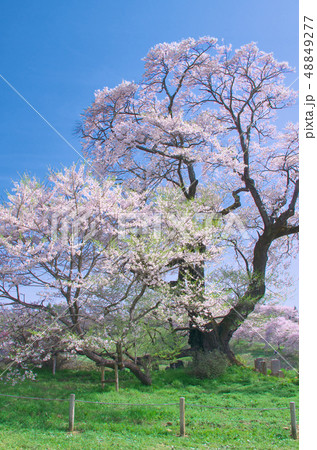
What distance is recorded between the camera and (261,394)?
11.9 m

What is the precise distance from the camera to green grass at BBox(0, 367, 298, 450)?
22.7 ft

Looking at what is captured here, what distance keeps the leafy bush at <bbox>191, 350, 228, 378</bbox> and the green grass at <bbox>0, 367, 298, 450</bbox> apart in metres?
0.69

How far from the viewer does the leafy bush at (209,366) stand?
13586 mm

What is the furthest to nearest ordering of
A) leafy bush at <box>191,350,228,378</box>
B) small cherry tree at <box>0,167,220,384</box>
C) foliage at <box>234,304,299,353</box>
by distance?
1. foliage at <box>234,304,299,353</box>
2. leafy bush at <box>191,350,228,378</box>
3. small cherry tree at <box>0,167,220,384</box>

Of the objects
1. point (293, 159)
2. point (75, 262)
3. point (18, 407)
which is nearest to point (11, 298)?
point (75, 262)

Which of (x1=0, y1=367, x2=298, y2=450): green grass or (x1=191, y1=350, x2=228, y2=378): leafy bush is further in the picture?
(x1=191, y1=350, x2=228, y2=378): leafy bush

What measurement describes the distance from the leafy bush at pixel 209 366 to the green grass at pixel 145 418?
0.69m

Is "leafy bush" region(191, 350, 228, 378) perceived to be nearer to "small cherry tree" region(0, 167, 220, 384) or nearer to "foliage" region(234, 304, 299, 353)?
"small cherry tree" region(0, 167, 220, 384)

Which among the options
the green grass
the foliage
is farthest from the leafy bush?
the foliage

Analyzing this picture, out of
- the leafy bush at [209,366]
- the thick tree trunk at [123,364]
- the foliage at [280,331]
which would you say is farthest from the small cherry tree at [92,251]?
the foliage at [280,331]

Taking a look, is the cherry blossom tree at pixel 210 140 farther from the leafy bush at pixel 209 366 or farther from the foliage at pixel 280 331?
the foliage at pixel 280 331

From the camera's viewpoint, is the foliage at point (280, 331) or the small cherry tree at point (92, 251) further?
the foliage at point (280, 331)
